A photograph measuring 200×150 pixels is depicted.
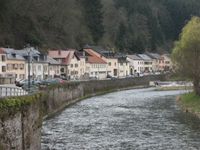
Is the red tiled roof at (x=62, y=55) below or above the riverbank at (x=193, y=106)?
above

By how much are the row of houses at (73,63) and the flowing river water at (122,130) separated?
10.1 meters

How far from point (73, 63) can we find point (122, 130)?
234 ft

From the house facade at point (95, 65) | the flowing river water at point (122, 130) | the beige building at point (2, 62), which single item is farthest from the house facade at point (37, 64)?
the flowing river water at point (122, 130)

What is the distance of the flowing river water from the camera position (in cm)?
3556

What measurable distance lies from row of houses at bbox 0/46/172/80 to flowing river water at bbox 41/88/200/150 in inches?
397

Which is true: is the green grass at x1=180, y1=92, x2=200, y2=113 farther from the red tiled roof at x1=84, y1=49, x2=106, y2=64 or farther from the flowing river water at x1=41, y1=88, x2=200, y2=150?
the red tiled roof at x1=84, y1=49, x2=106, y2=64

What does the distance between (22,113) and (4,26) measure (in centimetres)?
7456

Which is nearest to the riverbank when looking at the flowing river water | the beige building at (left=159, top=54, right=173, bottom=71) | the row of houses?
the flowing river water

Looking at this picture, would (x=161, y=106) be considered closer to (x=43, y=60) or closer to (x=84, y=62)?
(x=43, y=60)

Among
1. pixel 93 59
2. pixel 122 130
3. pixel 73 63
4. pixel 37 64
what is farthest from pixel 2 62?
pixel 93 59

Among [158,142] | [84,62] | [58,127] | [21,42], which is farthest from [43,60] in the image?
[158,142]

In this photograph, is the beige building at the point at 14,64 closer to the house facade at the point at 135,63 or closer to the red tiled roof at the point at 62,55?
the red tiled roof at the point at 62,55

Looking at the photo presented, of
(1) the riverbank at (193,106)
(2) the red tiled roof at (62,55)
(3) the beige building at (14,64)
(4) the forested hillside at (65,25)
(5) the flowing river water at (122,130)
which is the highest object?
(4) the forested hillside at (65,25)

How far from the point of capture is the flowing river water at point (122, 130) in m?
35.6
